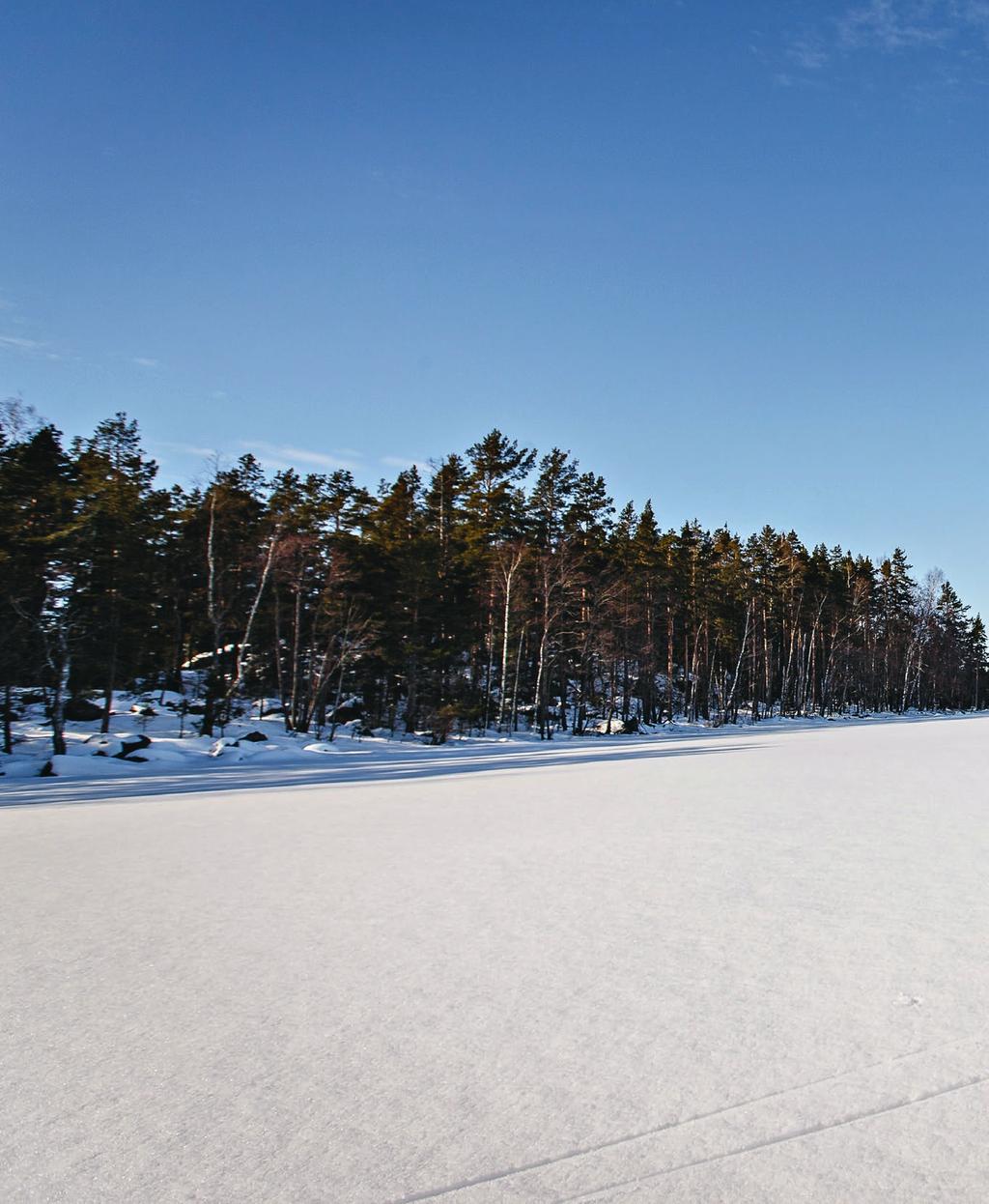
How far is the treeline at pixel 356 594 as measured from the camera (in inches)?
817

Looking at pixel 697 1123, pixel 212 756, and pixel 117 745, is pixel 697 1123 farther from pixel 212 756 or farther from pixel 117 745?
pixel 117 745

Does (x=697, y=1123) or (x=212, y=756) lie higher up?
(x=697, y=1123)

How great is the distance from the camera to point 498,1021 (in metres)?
3.26

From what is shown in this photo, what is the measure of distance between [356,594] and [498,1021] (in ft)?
84.5

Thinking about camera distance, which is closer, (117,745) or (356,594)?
(117,745)

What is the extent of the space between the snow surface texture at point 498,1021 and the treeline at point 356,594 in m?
15.9

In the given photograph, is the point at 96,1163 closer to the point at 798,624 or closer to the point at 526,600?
the point at 526,600

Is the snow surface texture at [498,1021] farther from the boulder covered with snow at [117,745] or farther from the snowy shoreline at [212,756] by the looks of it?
the boulder covered with snow at [117,745]

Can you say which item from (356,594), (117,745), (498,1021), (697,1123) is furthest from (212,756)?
(697,1123)

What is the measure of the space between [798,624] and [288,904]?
203 feet

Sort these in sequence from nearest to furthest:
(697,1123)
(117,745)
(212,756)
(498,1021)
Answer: (697,1123), (498,1021), (212,756), (117,745)

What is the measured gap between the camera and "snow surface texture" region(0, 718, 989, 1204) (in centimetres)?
226

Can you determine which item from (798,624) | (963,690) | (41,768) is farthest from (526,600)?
(963,690)

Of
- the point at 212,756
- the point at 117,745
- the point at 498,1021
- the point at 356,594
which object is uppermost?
the point at 356,594
